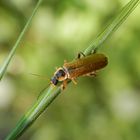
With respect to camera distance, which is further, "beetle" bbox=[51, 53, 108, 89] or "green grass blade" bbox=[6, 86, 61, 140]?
"beetle" bbox=[51, 53, 108, 89]

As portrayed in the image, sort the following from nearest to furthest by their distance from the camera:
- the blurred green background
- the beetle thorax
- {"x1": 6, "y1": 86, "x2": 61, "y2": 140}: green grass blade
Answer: {"x1": 6, "y1": 86, "x2": 61, "y2": 140}: green grass blade
the beetle thorax
the blurred green background

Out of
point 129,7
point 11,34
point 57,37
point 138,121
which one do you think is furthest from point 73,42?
point 129,7

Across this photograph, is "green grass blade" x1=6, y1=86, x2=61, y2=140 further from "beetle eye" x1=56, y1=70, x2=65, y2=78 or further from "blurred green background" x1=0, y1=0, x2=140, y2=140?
"blurred green background" x1=0, y1=0, x2=140, y2=140

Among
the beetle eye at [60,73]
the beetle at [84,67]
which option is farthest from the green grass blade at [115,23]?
the beetle eye at [60,73]

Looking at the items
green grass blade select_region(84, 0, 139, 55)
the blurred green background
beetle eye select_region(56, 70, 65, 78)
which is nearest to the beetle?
beetle eye select_region(56, 70, 65, 78)

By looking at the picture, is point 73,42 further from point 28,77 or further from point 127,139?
point 127,139

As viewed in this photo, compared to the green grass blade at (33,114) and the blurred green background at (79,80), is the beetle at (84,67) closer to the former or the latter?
the green grass blade at (33,114)
